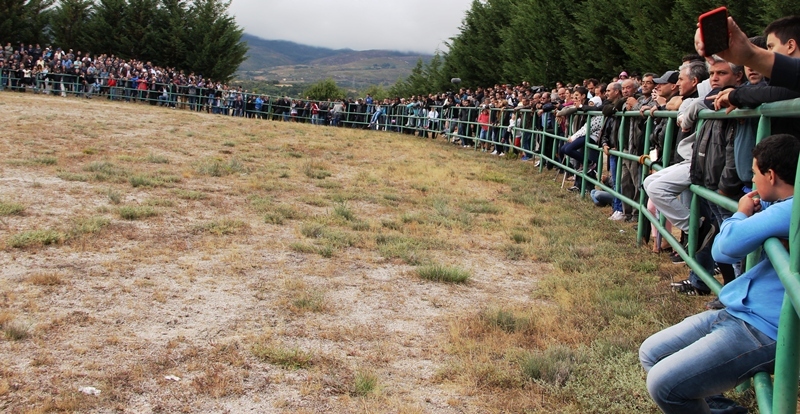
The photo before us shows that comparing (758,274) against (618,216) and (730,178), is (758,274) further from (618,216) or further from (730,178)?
(618,216)

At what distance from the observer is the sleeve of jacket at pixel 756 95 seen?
137 inches

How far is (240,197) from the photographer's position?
29.7 feet

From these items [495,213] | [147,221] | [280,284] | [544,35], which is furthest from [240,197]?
[544,35]

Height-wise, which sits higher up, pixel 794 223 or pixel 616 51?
pixel 616 51

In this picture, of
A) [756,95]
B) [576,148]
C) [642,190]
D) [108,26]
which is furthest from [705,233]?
[108,26]

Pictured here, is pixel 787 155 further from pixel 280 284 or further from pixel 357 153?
pixel 357 153

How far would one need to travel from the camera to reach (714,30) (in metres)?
2.28

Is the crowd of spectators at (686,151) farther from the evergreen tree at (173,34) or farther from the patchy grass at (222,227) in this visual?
the evergreen tree at (173,34)

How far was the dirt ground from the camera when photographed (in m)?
3.55

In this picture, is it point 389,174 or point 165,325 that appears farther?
point 389,174

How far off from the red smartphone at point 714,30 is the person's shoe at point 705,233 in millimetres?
2862

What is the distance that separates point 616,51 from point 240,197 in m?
14.7

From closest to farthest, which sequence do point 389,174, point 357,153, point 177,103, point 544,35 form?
point 389,174 < point 357,153 < point 544,35 < point 177,103

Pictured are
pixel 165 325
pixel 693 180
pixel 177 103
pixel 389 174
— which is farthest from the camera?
pixel 177 103
